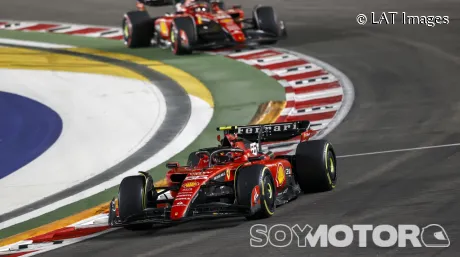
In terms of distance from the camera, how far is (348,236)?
558 inches

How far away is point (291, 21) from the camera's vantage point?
32406 millimetres

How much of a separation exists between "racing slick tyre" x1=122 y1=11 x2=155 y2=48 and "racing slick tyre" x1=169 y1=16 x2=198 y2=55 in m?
1.80

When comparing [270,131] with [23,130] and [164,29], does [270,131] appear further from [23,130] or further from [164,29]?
[164,29]

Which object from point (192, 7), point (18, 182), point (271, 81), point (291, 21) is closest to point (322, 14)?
point (291, 21)

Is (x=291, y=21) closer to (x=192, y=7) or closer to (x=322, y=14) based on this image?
(x=322, y=14)

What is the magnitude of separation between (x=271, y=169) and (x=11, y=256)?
359 cm

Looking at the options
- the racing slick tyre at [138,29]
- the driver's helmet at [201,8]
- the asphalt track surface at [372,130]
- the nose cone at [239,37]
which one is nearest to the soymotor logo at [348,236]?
the asphalt track surface at [372,130]

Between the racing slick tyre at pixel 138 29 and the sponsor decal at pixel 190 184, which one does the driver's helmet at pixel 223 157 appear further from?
the racing slick tyre at pixel 138 29

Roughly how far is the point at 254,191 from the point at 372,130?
6.31 m

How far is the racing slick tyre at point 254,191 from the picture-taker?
15.0 meters

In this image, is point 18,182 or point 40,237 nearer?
point 40,237

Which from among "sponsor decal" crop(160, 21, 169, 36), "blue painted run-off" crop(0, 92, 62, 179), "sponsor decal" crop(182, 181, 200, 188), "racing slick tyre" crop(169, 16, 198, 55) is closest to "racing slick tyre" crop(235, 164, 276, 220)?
"sponsor decal" crop(182, 181, 200, 188)

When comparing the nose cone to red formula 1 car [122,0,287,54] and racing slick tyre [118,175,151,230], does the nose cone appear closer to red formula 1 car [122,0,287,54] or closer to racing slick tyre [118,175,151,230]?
red formula 1 car [122,0,287,54]

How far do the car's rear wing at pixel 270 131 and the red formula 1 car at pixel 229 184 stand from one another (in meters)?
0.14
